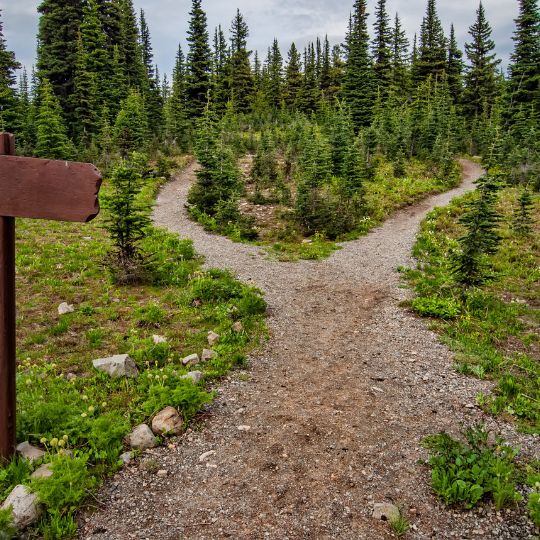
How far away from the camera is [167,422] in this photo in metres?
5.91

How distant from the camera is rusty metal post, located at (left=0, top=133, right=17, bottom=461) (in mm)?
4418

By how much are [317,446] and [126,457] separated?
8.58 ft

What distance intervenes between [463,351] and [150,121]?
44.1 metres

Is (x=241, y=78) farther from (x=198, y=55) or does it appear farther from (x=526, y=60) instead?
(x=526, y=60)

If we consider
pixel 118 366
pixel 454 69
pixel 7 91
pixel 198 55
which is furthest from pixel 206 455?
pixel 454 69

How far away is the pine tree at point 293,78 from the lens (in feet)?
189

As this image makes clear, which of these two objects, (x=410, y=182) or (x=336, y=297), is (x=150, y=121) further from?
(x=336, y=297)

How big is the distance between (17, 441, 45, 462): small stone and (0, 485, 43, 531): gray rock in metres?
0.64

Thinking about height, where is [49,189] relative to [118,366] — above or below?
above

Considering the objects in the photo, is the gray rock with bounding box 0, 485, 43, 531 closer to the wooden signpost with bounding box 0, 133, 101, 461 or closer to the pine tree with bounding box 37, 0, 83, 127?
the wooden signpost with bounding box 0, 133, 101, 461

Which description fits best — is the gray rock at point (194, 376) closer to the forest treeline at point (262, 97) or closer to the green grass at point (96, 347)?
the green grass at point (96, 347)

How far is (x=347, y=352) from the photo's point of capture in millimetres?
8797

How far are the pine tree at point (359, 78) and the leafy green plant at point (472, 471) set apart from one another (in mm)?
41350

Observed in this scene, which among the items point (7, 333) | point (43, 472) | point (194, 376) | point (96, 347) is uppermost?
point (7, 333)
